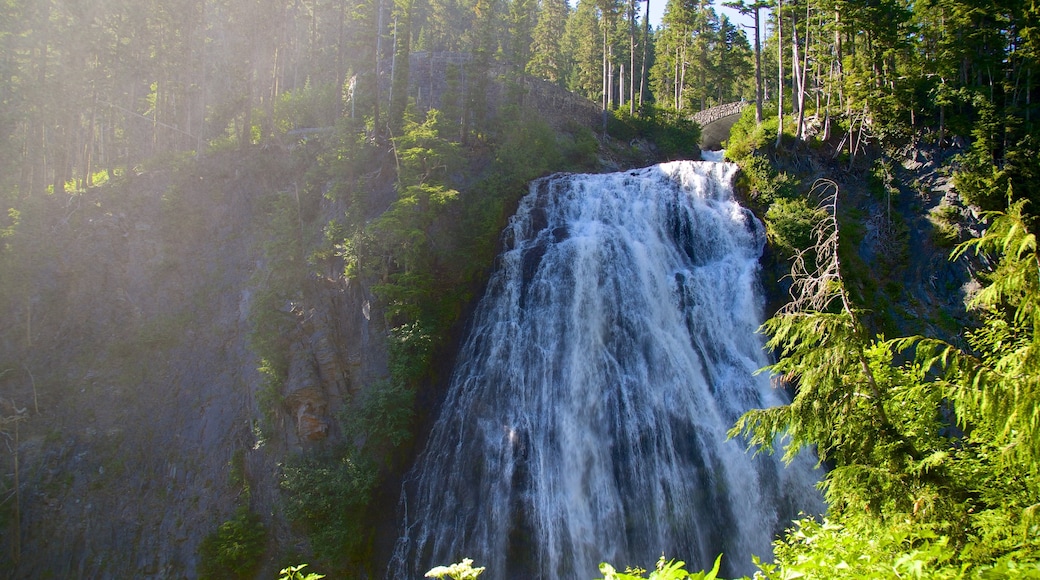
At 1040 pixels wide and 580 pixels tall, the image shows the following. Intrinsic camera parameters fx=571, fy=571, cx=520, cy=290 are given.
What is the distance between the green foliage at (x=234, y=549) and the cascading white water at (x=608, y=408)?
16.3 feet

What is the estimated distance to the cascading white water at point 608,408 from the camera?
50.3ft

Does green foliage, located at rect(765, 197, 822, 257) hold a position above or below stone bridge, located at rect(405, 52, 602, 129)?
below

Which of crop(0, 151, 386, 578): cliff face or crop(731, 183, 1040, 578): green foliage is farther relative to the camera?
crop(0, 151, 386, 578): cliff face

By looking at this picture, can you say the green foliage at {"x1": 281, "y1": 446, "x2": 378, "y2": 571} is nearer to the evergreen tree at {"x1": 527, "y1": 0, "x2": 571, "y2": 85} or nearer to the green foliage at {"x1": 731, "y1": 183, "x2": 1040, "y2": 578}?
the green foliage at {"x1": 731, "y1": 183, "x2": 1040, "y2": 578}

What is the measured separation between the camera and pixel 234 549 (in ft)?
58.4

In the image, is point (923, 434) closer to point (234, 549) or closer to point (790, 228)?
point (790, 228)

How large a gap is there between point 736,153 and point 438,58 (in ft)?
64.0

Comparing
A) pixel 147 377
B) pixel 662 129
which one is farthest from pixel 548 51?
pixel 147 377

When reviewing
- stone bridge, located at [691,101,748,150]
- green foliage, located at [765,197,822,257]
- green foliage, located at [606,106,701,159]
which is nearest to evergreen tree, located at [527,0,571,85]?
green foliage, located at [606,106,701,159]

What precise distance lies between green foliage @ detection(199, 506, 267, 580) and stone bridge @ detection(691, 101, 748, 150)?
3628cm

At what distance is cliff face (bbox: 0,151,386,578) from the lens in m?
19.3

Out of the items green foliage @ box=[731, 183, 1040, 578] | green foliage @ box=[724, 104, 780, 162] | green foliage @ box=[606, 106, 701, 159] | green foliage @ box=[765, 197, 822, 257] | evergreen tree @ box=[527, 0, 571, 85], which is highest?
evergreen tree @ box=[527, 0, 571, 85]

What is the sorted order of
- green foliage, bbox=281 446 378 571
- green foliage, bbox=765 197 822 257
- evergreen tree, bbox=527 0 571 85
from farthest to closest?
evergreen tree, bbox=527 0 571 85
green foliage, bbox=765 197 822 257
green foliage, bbox=281 446 378 571

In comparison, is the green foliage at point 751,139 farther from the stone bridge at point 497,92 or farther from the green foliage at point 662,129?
the stone bridge at point 497,92
